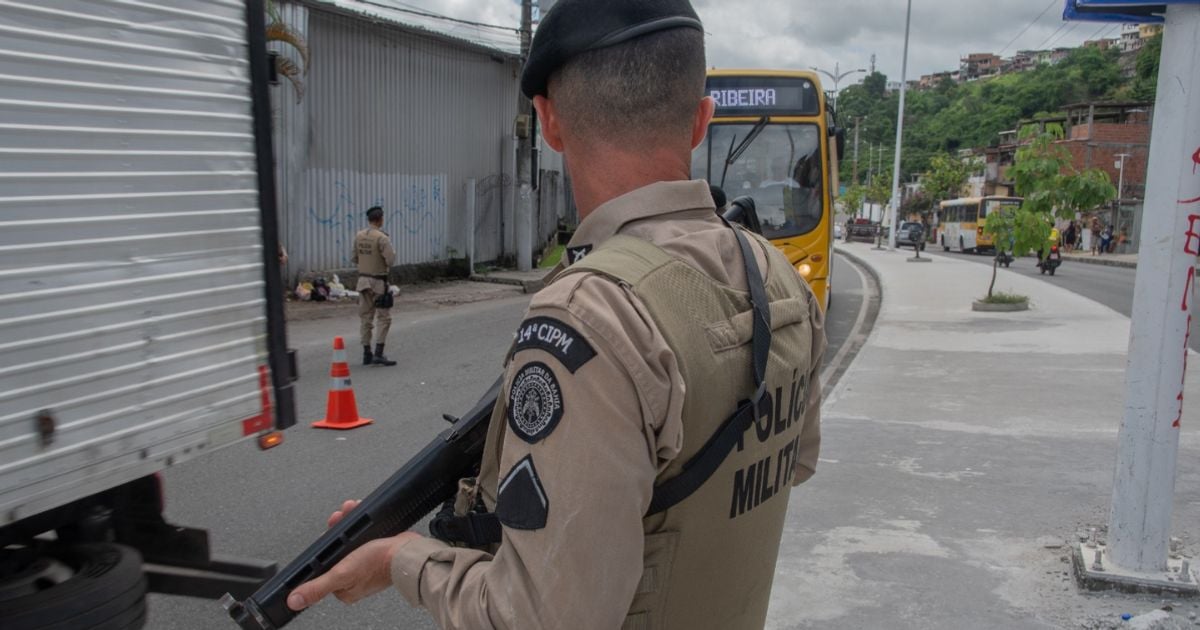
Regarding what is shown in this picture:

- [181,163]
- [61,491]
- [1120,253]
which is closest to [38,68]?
[181,163]

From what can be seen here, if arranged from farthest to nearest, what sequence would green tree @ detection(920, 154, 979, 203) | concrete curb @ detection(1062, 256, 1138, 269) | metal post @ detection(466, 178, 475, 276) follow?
1. green tree @ detection(920, 154, 979, 203)
2. concrete curb @ detection(1062, 256, 1138, 269)
3. metal post @ detection(466, 178, 475, 276)

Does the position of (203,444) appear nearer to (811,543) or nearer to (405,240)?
(811,543)

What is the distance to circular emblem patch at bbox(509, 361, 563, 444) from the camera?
1.12 m

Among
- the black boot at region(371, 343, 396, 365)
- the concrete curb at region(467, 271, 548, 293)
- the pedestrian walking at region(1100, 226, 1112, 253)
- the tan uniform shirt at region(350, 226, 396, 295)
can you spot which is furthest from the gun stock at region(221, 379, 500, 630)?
the pedestrian walking at region(1100, 226, 1112, 253)

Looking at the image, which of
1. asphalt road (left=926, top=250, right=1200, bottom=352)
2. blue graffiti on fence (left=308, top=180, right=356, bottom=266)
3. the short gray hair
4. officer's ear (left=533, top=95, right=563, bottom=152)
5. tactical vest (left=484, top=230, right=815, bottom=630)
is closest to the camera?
tactical vest (left=484, top=230, right=815, bottom=630)

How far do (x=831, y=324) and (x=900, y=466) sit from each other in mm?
8701

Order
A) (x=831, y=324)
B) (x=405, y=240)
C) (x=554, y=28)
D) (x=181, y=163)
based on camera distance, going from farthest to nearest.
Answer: (x=405, y=240), (x=831, y=324), (x=181, y=163), (x=554, y=28)

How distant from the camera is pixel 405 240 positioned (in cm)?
1739

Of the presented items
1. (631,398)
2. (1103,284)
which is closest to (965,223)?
(1103,284)

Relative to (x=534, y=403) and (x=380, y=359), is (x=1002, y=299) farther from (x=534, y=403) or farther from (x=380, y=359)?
(x=534, y=403)

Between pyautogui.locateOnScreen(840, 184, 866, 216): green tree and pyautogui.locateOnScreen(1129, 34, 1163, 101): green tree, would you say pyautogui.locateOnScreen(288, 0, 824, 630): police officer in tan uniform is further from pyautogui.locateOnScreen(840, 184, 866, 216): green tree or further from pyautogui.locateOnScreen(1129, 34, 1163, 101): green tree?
pyautogui.locateOnScreen(1129, 34, 1163, 101): green tree

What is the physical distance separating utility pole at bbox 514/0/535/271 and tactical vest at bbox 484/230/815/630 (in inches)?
721

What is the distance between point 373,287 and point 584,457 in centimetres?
907

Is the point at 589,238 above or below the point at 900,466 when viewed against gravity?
above
